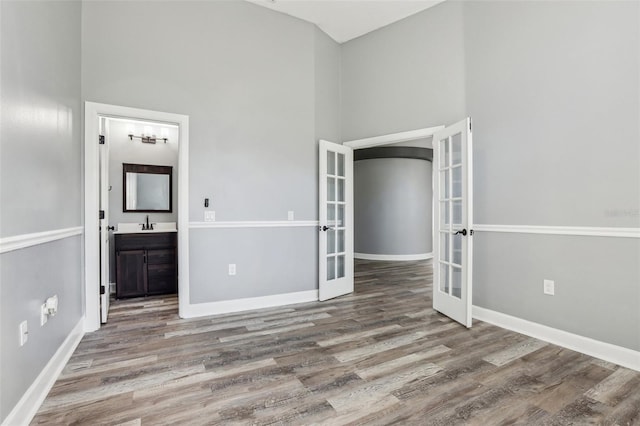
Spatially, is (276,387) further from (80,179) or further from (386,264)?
(386,264)

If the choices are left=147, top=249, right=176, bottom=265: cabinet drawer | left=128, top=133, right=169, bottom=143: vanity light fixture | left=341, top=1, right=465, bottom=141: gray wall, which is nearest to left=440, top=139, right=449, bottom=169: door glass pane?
left=341, top=1, right=465, bottom=141: gray wall

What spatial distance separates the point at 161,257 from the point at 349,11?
3.91m

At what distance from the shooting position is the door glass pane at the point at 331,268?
4246 mm

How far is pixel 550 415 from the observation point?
179cm

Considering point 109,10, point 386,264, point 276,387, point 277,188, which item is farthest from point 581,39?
point 386,264

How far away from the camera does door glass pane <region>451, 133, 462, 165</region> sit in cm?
328

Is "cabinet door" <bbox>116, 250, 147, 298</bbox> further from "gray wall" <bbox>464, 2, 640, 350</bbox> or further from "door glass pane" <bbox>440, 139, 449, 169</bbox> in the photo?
"gray wall" <bbox>464, 2, 640, 350</bbox>

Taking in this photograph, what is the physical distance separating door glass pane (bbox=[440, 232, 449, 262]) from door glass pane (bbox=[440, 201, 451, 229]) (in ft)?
0.30

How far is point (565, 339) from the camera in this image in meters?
2.71

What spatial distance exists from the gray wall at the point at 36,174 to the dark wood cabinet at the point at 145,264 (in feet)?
4.33

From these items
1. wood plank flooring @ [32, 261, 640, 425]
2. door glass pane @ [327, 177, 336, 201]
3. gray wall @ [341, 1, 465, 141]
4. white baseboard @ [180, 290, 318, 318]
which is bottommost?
wood plank flooring @ [32, 261, 640, 425]

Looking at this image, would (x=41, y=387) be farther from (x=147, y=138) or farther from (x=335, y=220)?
(x=147, y=138)

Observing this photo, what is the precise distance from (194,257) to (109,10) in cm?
251

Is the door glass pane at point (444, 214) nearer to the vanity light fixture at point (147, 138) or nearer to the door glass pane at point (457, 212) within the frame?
the door glass pane at point (457, 212)
